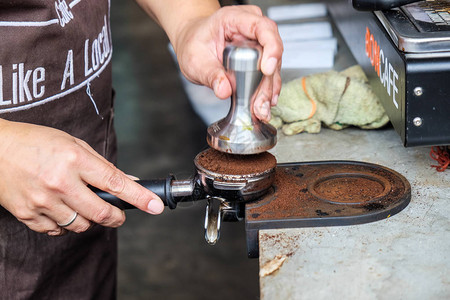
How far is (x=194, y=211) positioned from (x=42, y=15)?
7.36 ft

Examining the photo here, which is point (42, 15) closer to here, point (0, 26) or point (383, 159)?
point (0, 26)

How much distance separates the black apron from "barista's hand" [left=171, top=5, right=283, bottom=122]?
0.67ft

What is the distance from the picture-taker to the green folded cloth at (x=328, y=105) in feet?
4.39

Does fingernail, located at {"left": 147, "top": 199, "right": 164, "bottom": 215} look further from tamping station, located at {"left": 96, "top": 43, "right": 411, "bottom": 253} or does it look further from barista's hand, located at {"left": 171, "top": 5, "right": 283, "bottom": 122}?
barista's hand, located at {"left": 171, "top": 5, "right": 283, "bottom": 122}

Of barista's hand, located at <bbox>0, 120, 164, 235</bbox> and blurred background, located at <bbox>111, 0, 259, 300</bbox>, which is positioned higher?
barista's hand, located at <bbox>0, 120, 164, 235</bbox>

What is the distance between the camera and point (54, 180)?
0.91 m

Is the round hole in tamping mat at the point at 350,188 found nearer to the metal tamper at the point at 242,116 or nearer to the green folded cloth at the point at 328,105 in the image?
the metal tamper at the point at 242,116

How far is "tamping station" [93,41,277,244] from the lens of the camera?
3.19 ft

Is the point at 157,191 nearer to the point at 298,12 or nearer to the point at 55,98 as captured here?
the point at 55,98

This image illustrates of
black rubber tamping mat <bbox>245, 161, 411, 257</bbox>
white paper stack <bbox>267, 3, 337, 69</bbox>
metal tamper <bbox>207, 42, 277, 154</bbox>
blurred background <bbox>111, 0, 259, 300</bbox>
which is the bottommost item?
blurred background <bbox>111, 0, 259, 300</bbox>

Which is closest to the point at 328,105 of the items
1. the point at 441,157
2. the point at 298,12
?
the point at 441,157

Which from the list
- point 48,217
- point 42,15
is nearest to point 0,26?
point 42,15

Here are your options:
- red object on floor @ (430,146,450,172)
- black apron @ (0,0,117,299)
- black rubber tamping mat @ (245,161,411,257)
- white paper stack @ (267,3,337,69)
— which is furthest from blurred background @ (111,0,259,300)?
red object on floor @ (430,146,450,172)

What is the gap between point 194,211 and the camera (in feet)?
10.7
